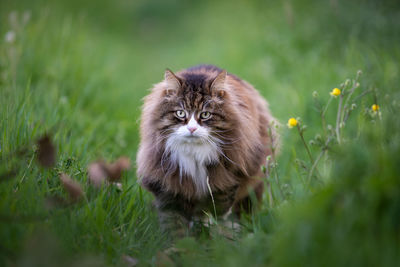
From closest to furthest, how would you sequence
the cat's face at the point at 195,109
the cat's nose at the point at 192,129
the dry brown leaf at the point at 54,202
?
the dry brown leaf at the point at 54,202 < the cat's nose at the point at 192,129 < the cat's face at the point at 195,109

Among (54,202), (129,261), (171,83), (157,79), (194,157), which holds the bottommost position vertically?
(129,261)

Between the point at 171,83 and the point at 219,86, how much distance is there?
1.18 feet

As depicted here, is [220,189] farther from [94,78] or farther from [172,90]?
[94,78]

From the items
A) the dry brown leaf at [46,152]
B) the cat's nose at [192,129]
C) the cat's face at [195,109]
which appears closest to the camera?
the dry brown leaf at [46,152]

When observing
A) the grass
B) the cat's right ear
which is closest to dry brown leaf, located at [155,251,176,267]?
the grass

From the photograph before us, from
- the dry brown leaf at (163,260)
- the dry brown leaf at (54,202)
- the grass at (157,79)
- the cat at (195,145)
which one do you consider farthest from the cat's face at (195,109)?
the dry brown leaf at (54,202)

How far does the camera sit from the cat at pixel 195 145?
2.93 m

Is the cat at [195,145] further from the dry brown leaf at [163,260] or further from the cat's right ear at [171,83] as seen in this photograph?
the dry brown leaf at [163,260]

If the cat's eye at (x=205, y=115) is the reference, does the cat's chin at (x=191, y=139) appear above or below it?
below

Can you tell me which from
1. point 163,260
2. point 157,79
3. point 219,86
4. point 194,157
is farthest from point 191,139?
point 157,79

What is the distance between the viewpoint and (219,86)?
3.02 meters

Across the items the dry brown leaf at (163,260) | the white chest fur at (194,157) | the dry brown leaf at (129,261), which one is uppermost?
the white chest fur at (194,157)

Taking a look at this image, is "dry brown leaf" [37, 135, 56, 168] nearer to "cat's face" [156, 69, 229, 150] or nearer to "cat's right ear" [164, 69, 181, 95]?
"cat's face" [156, 69, 229, 150]

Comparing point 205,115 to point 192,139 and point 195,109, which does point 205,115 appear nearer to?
point 195,109
